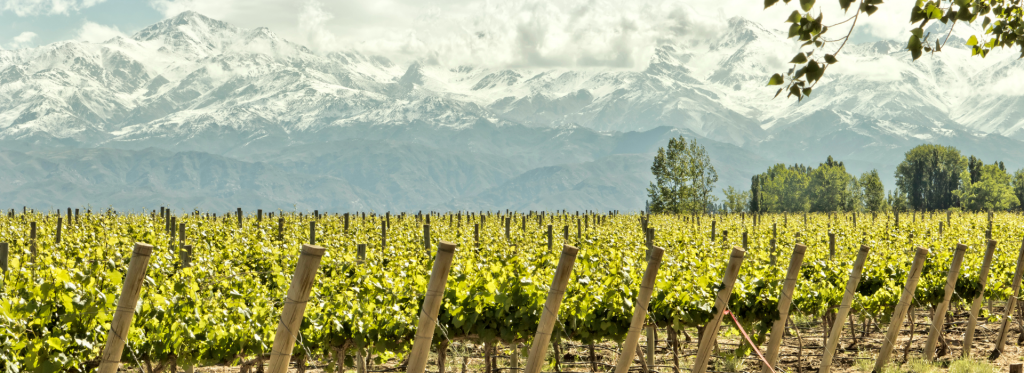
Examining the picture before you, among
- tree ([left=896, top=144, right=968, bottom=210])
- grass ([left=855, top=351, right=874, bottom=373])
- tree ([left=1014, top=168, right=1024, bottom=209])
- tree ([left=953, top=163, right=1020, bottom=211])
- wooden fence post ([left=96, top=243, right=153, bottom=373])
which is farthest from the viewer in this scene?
tree ([left=896, top=144, right=968, bottom=210])

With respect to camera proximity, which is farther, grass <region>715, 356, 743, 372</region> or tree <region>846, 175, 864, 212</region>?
tree <region>846, 175, 864, 212</region>

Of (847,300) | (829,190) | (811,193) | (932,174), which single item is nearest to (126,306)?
(847,300)

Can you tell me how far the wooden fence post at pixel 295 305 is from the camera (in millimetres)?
3904

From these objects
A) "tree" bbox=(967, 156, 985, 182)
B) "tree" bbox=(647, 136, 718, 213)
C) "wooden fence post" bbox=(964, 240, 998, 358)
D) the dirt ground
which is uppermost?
"tree" bbox=(967, 156, 985, 182)

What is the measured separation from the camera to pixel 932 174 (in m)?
103

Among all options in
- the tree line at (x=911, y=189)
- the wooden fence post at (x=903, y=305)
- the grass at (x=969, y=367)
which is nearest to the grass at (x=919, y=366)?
the grass at (x=969, y=367)

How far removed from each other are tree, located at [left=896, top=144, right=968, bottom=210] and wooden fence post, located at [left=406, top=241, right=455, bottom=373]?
111 meters

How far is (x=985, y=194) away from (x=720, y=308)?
107m

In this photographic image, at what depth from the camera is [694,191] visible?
66.8 meters

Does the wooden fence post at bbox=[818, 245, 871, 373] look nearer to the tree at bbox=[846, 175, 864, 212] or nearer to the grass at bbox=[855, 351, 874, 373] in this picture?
the grass at bbox=[855, 351, 874, 373]

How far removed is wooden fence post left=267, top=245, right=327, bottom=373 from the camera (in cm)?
390

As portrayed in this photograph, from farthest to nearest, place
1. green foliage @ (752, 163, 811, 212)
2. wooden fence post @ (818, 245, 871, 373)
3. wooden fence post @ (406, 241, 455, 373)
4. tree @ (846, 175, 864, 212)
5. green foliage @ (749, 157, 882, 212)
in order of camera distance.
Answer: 1. green foliage @ (752, 163, 811, 212)
2. green foliage @ (749, 157, 882, 212)
3. tree @ (846, 175, 864, 212)
4. wooden fence post @ (818, 245, 871, 373)
5. wooden fence post @ (406, 241, 455, 373)

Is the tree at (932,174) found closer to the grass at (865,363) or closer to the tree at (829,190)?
the tree at (829,190)

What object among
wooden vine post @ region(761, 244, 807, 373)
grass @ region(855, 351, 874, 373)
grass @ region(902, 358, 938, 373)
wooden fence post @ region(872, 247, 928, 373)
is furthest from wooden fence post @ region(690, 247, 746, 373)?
grass @ region(902, 358, 938, 373)
